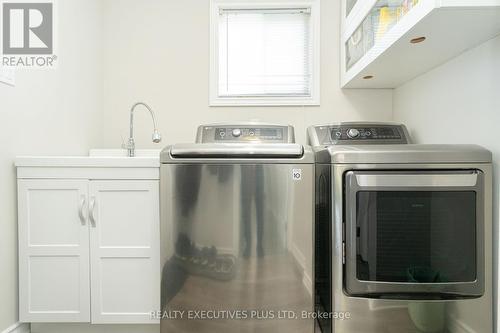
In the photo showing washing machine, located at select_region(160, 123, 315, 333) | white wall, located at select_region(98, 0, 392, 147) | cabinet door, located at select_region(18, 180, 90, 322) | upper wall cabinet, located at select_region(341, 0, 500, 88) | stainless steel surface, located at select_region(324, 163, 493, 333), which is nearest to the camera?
upper wall cabinet, located at select_region(341, 0, 500, 88)

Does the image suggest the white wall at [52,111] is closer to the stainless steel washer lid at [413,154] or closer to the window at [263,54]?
the window at [263,54]

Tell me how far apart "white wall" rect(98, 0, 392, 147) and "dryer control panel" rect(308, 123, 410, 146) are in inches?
12.3

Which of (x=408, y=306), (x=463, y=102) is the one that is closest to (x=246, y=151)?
(x=408, y=306)

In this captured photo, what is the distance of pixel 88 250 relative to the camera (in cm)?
160

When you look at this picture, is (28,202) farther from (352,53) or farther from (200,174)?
(352,53)

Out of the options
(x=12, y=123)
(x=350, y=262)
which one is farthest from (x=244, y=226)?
(x=12, y=123)

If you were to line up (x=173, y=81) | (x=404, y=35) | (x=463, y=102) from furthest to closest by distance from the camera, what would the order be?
1. (x=173, y=81)
2. (x=463, y=102)
3. (x=404, y=35)

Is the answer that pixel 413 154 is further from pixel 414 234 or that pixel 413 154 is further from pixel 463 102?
pixel 463 102

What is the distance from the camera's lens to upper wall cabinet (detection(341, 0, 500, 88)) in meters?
1.19

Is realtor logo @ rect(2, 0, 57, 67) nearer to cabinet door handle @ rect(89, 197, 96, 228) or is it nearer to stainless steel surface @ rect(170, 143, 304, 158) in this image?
cabinet door handle @ rect(89, 197, 96, 228)

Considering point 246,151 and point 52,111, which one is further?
point 52,111

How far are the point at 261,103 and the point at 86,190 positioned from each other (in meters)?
1.36

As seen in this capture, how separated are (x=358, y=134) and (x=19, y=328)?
2.11 metres

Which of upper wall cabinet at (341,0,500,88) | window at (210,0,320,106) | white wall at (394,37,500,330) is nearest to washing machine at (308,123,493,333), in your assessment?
white wall at (394,37,500,330)
